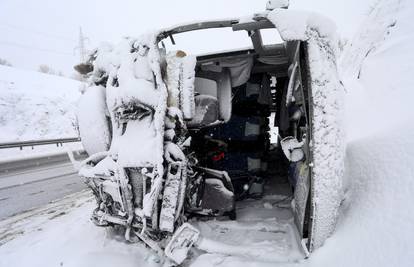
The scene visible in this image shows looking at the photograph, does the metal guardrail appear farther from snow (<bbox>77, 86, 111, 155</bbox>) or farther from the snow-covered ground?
snow (<bbox>77, 86, 111, 155</bbox>)

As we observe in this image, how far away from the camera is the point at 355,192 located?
224 centimetres

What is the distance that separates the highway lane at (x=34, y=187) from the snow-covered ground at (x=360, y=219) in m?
1.39

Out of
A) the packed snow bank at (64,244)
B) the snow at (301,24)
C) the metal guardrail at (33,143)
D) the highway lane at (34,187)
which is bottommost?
the metal guardrail at (33,143)

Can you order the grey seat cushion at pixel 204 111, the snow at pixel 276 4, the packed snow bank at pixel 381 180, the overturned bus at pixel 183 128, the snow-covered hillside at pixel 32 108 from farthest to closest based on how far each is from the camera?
the snow-covered hillside at pixel 32 108, the grey seat cushion at pixel 204 111, the snow at pixel 276 4, the overturned bus at pixel 183 128, the packed snow bank at pixel 381 180

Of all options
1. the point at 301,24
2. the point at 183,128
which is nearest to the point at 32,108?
the point at 183,128

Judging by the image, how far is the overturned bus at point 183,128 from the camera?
7.50ft

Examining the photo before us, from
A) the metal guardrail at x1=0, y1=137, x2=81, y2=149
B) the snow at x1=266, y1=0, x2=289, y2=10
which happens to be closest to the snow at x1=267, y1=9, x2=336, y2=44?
the snow at x1=266, y1=0, x2=289, y2=10

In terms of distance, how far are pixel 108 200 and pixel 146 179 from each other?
0.67 metres

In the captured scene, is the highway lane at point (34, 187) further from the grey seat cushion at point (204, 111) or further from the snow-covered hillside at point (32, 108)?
the snow-covered hillside at point (32, 108)

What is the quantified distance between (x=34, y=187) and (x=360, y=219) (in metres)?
8.20

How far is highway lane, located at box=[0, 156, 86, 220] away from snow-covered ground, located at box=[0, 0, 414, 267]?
1395 millimetres

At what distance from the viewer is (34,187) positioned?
25.3ft

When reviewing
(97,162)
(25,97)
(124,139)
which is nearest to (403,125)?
(124,139)

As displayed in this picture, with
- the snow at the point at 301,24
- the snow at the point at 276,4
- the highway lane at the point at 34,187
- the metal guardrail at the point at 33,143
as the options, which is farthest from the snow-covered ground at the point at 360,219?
the metal guardrail at the point at 33,143
